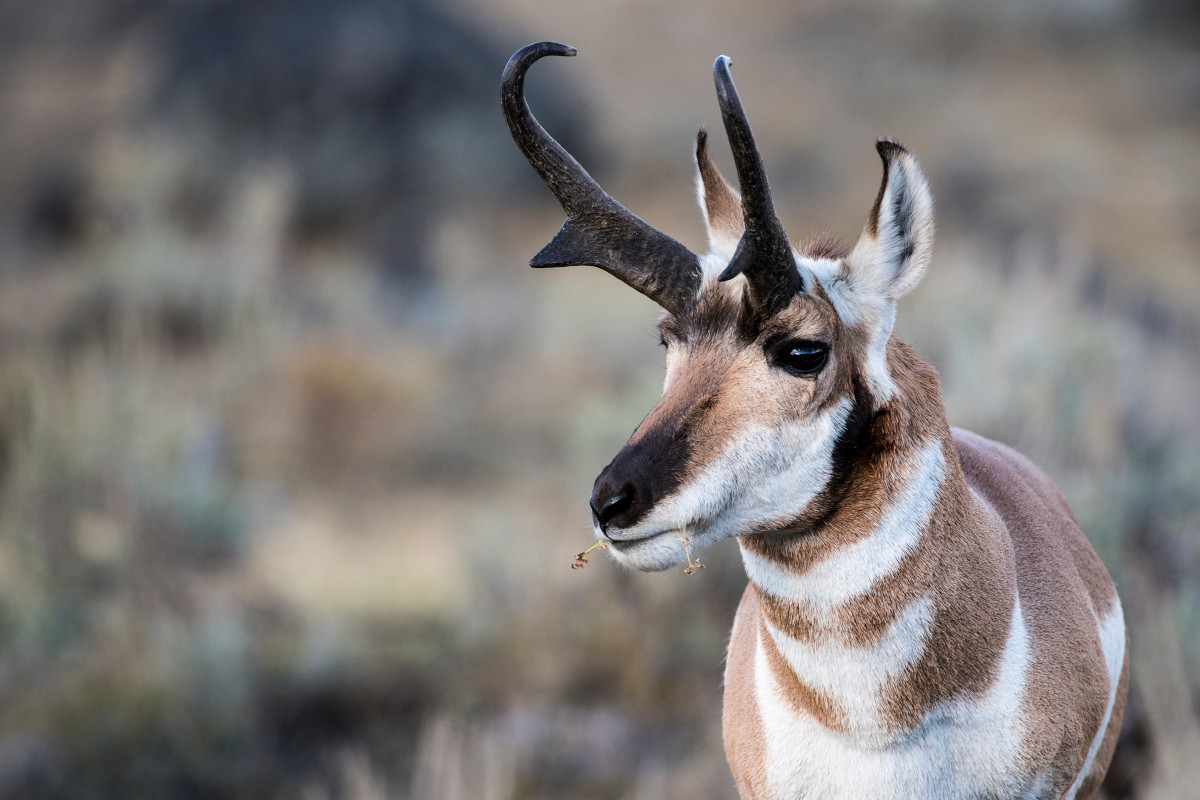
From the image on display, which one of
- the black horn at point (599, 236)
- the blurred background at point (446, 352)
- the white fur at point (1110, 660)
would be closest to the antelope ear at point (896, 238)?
the black horn at point (599, 236)


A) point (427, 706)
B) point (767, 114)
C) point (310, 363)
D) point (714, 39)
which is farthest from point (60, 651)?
point (714, 39)

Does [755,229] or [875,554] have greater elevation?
[755,229]

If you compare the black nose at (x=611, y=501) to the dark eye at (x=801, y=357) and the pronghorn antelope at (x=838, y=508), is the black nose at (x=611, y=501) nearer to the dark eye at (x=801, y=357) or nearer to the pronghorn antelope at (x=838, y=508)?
the pronghorn antelope at (x=838, y=508)

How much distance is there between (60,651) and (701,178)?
25.0 ft

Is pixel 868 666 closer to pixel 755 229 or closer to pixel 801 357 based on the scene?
pixel 801 357

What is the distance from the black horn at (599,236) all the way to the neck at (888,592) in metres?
0.61

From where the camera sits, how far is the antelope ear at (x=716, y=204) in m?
3.04

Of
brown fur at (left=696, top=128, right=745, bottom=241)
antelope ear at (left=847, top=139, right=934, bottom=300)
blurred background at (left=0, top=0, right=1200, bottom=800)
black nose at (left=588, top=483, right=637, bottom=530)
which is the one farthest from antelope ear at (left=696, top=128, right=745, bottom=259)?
blurred background at (left=0, top=0, right=1200, bottom=800)

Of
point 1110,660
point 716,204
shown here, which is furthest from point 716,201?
point 1110,660

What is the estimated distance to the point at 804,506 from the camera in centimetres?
250

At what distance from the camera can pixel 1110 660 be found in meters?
3.10

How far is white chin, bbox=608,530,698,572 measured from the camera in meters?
2.39

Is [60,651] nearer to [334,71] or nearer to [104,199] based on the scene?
[104,199]

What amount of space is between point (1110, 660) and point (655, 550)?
161 centimetres
